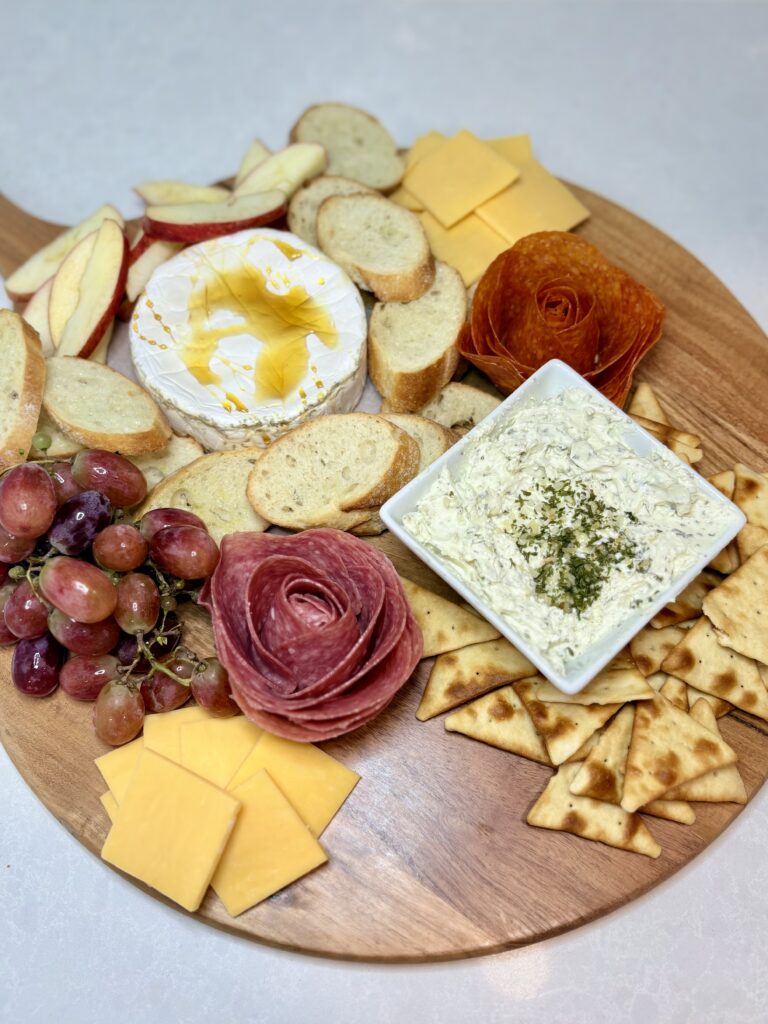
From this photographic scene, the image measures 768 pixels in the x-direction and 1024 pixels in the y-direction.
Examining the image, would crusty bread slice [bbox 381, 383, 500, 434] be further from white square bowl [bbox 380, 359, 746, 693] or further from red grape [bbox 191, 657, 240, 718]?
red grape [bbox 191, 657, 240, 718]

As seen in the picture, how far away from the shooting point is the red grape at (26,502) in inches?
88.3

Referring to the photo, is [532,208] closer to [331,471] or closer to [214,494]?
[331,471]

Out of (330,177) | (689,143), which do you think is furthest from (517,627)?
(689,143)

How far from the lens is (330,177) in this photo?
308cm

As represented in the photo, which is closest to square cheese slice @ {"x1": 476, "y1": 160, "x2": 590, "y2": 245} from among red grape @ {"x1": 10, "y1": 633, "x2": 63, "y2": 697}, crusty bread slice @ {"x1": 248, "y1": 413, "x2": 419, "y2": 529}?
crusty bread slice @ {"x1": 248, "y1": 413, "x2": 419, "y2": 529}

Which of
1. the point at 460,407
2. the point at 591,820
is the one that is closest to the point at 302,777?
the point at 591,820

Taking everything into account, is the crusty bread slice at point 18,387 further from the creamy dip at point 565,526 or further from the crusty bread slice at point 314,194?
the creamy dip at point 565,526

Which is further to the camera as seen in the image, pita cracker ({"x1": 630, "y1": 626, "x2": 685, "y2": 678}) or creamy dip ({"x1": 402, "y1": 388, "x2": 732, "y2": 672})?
pita cracker ({"x1": 630, "y1": 626, "x2": 685, "y2": 678})

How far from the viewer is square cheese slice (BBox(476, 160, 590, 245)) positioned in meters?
3.04

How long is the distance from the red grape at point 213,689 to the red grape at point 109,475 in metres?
0.52

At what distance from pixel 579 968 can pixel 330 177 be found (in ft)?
7.95

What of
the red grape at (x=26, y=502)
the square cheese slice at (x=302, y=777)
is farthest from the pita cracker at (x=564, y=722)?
the red grape at (x=26, y=502)

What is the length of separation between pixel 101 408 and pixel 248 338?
1.56 feet

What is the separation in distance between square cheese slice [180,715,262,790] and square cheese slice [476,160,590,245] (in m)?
1.75
